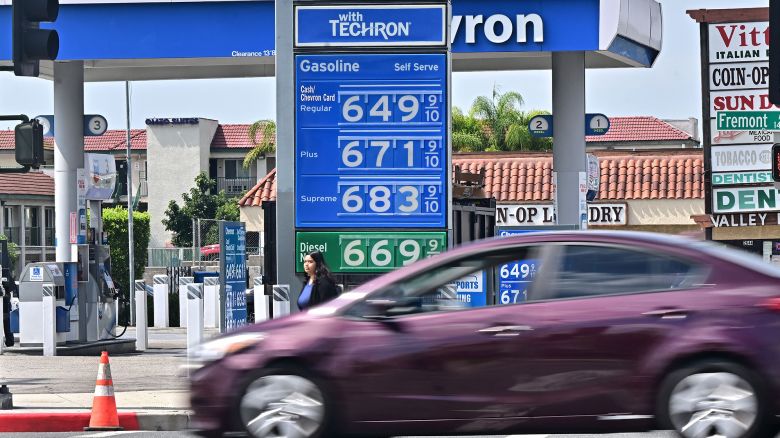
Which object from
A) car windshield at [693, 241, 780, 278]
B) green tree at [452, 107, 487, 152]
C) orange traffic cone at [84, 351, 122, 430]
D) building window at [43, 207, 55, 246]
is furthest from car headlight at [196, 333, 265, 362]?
building window at [43, 207, 55, 246]

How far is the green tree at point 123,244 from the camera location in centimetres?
5299

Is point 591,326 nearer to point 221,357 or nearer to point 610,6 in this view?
point 221,357

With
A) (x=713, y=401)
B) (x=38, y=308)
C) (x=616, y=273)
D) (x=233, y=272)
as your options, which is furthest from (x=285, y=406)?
(x=38, y=308)

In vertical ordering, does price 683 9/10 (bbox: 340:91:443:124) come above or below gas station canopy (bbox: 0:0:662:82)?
below

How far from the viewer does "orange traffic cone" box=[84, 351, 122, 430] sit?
1305 cm

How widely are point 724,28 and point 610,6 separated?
943 centimetres

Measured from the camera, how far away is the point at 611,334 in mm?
9469

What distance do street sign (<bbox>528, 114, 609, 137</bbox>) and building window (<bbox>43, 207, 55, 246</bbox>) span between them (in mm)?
66310

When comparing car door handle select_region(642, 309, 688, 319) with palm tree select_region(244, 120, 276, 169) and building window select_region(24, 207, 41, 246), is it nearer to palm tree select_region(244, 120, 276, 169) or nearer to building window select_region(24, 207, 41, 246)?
palm tree select_region(244, 120, 276, 169)

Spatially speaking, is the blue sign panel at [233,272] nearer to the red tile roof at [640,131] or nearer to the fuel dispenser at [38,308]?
the fuel dispenser at [38,308]

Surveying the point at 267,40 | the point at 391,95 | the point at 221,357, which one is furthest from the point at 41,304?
the point at 221,357

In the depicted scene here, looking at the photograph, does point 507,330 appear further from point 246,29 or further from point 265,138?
A: point 265,138

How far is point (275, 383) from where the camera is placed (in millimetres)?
9781

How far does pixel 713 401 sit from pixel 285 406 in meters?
2.78
